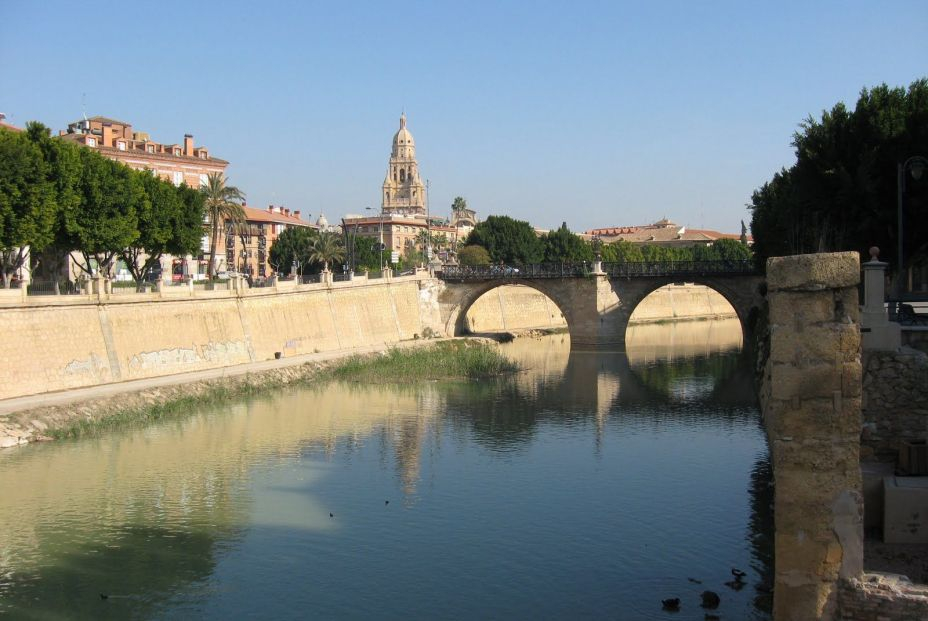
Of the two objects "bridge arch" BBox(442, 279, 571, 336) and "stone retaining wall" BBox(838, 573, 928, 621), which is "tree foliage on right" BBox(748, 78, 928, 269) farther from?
"bridge arch" BBox(442, 279, 571, 336)

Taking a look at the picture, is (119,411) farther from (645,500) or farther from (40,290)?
(645,500)

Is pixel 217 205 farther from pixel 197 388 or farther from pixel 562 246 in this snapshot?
pixel 562 246

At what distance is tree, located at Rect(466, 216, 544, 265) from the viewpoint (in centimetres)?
9681

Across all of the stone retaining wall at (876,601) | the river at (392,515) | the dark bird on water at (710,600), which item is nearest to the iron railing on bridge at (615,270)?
the river at (392,515)

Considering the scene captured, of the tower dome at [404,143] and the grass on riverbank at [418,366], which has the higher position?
the tower dome at [404,143]

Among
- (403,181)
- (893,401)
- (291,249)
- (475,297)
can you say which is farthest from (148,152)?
(403,181)

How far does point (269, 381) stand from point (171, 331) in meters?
4.46

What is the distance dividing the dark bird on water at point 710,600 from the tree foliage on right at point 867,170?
66.0ft

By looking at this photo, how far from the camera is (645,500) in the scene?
2133cm

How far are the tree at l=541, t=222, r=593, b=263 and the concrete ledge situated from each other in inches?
3520

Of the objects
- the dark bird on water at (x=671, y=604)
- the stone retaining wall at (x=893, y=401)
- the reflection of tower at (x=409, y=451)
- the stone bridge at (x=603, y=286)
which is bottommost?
the dark bird on water at (x=671, y=604)

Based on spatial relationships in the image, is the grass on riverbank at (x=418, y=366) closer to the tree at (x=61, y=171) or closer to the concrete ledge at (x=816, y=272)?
the tree at (x=61, y=171)

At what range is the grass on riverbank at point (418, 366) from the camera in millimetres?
41906

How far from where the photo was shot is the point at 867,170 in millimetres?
31312
